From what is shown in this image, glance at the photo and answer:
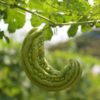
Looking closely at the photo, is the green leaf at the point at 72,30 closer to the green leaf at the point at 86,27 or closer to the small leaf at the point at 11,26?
the green leaf at the point at 86,27

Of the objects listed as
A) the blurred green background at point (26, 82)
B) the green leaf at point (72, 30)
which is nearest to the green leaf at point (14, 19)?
the green leaf at point (72, 30)

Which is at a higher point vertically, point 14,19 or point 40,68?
point 14,19

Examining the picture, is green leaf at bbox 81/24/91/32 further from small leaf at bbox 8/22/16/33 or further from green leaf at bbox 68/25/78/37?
small leaf at bbox 8/22/16/33

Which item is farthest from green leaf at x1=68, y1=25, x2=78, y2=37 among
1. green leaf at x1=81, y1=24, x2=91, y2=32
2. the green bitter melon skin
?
the green bitter melon skin

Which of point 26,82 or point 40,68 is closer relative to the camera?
point 40,68

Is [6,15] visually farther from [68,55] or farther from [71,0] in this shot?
[68,55]

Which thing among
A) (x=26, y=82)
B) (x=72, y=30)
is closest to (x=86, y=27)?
(x=72, y=30)

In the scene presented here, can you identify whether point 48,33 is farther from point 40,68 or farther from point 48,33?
point 40,68

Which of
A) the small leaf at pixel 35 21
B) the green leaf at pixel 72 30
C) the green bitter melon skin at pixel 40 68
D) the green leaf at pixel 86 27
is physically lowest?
the green bitter melon skin at pixel 40 68
